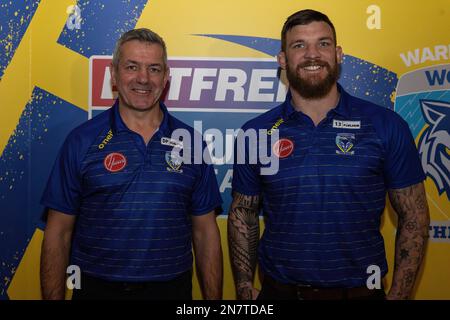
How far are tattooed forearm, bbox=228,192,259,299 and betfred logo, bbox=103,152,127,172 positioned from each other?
0.48 metres

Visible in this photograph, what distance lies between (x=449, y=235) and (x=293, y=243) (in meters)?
0.92

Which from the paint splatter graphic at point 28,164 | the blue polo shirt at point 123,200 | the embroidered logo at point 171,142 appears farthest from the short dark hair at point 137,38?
the paint splatter graphic at point 28,164

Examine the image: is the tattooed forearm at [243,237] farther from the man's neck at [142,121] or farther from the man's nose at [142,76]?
the man's nose at [142,76]

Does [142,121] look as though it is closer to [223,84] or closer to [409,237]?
[223,84]

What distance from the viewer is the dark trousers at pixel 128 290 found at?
194cm

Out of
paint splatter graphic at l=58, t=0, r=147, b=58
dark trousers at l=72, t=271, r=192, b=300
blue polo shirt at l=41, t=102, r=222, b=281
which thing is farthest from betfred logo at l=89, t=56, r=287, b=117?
dark trousers at l=72, t=271, r=192, b=300

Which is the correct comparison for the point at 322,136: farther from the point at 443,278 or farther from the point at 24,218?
the point at 24,218

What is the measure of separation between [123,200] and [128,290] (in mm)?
335

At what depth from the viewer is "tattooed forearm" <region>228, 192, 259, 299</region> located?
210 cm

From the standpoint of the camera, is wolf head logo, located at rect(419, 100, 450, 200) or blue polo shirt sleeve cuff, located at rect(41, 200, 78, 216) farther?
wolf head logo, located at rect(419, 100, 450, 200)

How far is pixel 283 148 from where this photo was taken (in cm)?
196

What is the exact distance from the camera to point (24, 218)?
2.45 metres

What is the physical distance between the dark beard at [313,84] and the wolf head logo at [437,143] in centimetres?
63

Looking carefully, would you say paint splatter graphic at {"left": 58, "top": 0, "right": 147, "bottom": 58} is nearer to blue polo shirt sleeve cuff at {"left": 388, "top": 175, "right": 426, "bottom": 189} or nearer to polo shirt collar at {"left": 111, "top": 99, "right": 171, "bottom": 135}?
polo shirt collar at {"left": 111, "top": 99, "right": 171, "bottom": 135}
